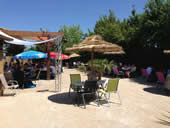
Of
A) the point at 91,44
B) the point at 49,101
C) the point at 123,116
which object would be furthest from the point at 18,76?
the point at 123,116

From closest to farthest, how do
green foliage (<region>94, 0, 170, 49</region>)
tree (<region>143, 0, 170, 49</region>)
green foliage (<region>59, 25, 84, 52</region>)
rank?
tree (<region>143, 0, 170, 49</region>) < green foliage (<region>94, 0, 170, 49</region>) < green foliage (<region>59, 25, 84, 52</region>)

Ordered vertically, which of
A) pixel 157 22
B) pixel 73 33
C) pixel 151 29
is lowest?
pixel 151 29

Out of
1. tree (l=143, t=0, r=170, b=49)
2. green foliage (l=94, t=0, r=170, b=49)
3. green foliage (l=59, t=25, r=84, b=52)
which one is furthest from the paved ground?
green foliage (l=59, t=25, r=84, b=52)

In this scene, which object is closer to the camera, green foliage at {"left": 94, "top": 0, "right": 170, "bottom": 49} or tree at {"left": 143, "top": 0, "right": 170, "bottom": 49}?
tree at {"left": 143, "top": 0, "right": 170, "bottom": 49}

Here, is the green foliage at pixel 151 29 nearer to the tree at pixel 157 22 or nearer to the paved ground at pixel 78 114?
the tree at pixel 157 22

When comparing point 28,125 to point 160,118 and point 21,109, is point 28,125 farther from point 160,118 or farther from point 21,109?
point 160,118

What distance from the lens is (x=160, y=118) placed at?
3881 mm

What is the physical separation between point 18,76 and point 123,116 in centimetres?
571

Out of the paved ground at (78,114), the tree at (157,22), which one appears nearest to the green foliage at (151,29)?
the tree at (157,22)

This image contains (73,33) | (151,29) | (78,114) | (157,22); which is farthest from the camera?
(73,33)

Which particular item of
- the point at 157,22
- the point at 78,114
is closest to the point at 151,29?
the point at 157,22

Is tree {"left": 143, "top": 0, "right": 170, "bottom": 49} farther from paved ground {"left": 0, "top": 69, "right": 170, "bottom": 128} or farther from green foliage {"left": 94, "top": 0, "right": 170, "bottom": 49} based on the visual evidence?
paved ground {"left": 0, "top": 69, "right": 170, "bottom": 128}

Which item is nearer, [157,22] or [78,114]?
[78,114]

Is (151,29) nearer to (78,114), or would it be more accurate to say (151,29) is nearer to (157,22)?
(157,22)
